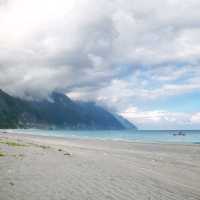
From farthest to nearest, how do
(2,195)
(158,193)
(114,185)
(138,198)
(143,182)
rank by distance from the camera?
(143,182) → (114,185) → (158,193) → (138,198) → (2,195)

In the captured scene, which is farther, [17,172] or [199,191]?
[17,172]

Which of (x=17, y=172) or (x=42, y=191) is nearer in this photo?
(x=42, y=191)

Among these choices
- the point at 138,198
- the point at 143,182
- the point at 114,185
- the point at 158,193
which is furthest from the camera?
the point at 143,182

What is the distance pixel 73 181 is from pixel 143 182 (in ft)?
11.4

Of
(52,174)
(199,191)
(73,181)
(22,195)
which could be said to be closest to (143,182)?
(199,191)

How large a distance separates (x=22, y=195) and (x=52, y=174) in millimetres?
4362

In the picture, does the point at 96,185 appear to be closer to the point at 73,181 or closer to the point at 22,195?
the point at 73,181

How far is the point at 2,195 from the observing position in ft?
29.8

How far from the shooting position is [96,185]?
11.5 m

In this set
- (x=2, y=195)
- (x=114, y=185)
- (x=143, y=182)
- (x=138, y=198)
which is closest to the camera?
(x=2, y=195)

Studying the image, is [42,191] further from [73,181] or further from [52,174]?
[52,174]

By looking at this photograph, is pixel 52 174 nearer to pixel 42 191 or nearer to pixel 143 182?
pixel 42 191

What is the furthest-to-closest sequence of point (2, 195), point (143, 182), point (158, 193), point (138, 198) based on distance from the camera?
1. point (143, 182)
2. point (158, 193)
3. point (138, 198)
4. point (2, 195)

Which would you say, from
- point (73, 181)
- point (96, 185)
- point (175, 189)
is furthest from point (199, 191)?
point (73, 181)
